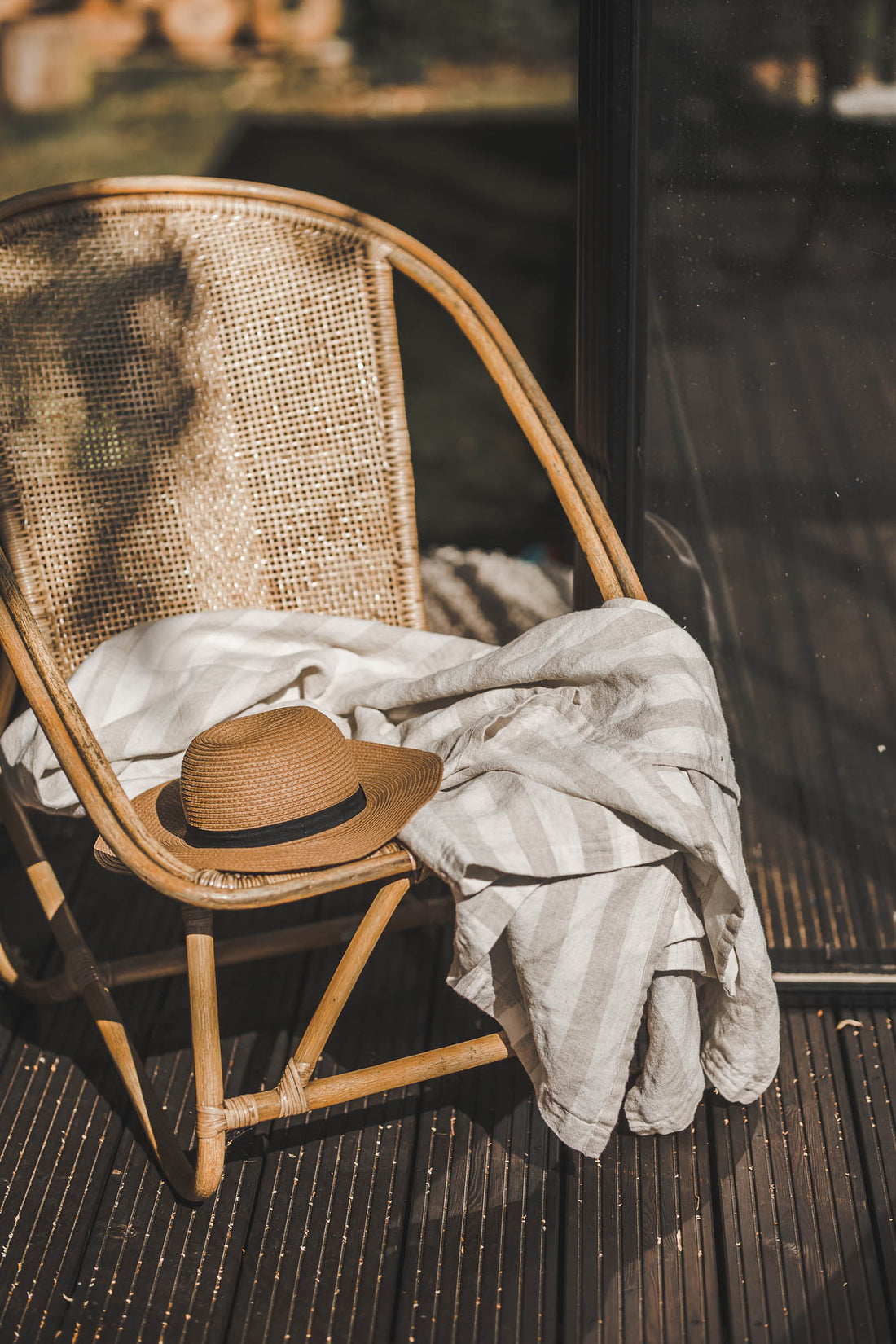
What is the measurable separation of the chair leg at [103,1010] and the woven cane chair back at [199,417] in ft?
0.71

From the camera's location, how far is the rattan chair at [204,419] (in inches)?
57.8

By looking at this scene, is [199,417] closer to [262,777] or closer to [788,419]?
[262,777]

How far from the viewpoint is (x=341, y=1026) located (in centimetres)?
152

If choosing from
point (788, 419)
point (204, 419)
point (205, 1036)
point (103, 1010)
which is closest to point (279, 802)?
point (205, 1036)

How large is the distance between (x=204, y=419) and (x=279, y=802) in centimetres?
62

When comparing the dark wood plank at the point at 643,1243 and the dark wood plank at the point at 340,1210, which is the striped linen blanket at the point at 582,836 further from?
the dark wood plank at the point at 340,1210

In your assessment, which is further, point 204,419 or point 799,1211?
point 204,419

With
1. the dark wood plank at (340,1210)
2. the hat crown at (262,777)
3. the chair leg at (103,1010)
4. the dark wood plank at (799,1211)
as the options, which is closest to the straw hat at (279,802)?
the hat crown at (262,777)

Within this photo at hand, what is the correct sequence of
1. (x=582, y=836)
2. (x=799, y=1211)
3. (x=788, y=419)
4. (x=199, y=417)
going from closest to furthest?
1. (x=582, y=836)
2. (x=799, y=1211)
3. (x=788, y=419)
4. (x=199, y=417)

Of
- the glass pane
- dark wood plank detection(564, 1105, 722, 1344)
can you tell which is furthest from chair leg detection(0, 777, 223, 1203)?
the glass pane

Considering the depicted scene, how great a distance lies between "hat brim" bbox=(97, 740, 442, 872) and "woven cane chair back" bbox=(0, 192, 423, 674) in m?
0.33

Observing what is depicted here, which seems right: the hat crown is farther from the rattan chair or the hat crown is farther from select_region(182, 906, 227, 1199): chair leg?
the rattan chair

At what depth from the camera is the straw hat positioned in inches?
44.5

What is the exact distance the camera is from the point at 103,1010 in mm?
1315
